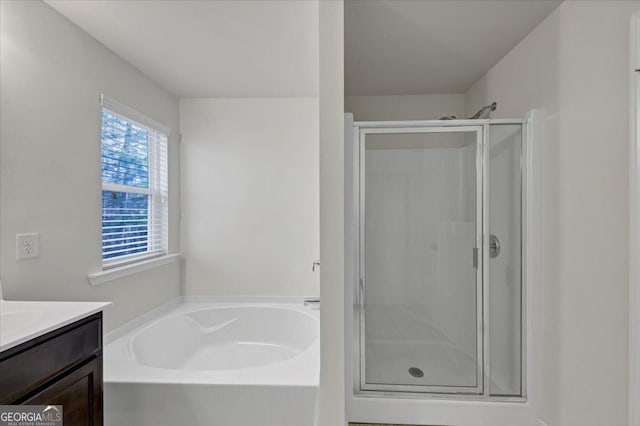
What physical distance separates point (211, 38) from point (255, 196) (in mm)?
1388

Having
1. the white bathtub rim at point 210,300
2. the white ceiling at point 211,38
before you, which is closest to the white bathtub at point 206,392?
the white bathtub rim at point 210,300

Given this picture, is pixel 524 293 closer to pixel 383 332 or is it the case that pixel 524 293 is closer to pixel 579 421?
pixel 579 421

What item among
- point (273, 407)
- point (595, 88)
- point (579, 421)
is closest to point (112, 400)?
point (273, 407)

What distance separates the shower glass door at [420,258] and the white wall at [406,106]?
1.19 meters

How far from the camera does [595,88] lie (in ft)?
5.07

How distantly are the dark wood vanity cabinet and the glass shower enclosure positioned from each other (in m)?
1.40

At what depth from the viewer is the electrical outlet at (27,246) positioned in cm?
154

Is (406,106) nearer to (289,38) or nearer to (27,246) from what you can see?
(289,38)

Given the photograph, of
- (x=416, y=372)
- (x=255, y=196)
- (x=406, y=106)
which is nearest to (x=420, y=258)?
(x=416, y=372)

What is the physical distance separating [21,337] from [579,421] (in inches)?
94.5

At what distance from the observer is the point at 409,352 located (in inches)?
85.9

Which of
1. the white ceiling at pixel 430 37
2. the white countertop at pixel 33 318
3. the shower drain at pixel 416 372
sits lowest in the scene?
the shower drain at pixel 416 372

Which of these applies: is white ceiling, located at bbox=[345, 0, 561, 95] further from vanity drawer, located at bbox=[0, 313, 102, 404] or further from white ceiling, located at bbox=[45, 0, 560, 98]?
vanity drawer, located at bbox=[0, 313, 102, 404]

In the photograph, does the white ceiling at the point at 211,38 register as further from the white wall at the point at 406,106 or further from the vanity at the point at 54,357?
the vanity at the point at 54,357
